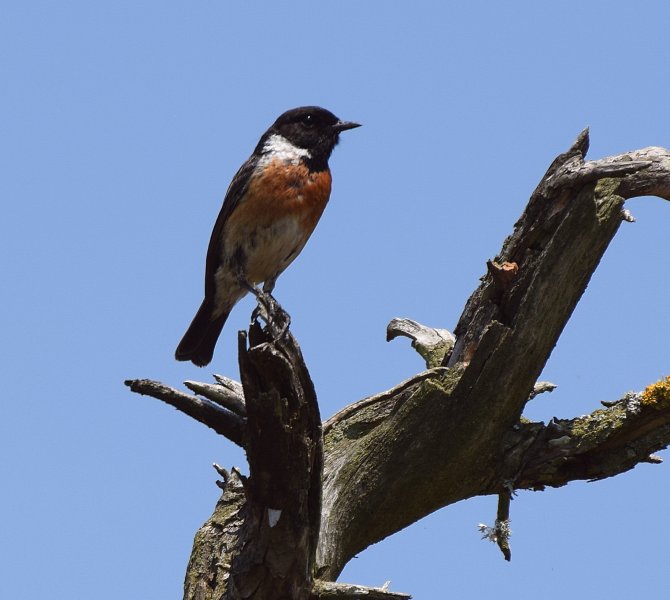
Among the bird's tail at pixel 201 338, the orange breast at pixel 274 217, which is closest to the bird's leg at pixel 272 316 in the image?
the orange breast at pixel 274 217

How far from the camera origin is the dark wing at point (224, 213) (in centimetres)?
679

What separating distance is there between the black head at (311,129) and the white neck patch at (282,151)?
0.11 ft

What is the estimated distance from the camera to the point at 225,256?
22.2ft

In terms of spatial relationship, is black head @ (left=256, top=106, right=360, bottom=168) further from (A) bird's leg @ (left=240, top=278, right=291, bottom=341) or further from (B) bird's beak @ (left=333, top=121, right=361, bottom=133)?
(A) bird's leg @ (left=240, top=278, right=291, bottom=341)

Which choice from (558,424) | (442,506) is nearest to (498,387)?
(558,424)

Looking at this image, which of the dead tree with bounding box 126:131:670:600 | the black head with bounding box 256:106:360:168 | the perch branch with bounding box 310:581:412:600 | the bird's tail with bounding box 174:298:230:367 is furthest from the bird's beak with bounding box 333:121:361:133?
the perch branch with bounding box 310:581:412:600

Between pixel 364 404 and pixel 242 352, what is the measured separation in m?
1.22

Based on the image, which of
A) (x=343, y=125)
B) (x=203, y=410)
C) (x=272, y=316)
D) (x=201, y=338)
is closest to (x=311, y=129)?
(x=343, y=125)

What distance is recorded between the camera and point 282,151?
22.8 feet

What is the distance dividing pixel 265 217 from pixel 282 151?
2.05 ft

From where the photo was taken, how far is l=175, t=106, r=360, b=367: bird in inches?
261

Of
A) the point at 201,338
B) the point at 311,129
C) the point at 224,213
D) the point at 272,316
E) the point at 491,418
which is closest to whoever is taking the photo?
the point at 272,316

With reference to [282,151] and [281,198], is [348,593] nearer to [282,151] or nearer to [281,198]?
[281,198]

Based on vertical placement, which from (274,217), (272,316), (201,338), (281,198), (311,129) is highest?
(311,129)
